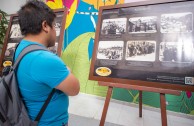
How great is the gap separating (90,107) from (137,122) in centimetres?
71

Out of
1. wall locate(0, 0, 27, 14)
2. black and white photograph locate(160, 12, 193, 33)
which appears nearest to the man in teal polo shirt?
black and white photograph locate(160, 12, 193, 33)

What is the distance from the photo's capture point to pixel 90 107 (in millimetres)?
2303

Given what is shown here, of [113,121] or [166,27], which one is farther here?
[113,121]

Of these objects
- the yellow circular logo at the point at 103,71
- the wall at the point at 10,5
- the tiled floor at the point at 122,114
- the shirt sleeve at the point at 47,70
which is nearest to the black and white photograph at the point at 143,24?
the yellow circular logo at the point at 103,71

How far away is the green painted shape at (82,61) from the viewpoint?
8.74 ft

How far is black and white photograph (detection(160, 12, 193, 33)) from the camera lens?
1250 mm

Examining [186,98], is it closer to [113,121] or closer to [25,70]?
[113,121]

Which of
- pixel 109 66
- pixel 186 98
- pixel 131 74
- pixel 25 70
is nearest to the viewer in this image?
pixel 25 70

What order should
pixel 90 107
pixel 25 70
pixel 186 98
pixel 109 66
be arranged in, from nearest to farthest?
pixel 25 70 → pixel 109 66 → pixel 186 98 → pixel 90 107

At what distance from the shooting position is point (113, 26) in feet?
5.12

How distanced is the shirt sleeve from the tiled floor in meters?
1.22

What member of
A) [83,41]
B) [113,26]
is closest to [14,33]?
[83,41]

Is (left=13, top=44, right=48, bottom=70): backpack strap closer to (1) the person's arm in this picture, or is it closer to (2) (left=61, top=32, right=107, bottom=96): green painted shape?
(1) the person's arm

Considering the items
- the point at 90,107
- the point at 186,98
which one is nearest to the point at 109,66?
the point at 90,107
